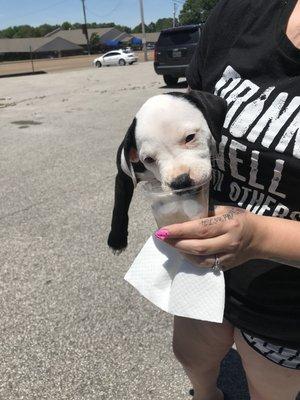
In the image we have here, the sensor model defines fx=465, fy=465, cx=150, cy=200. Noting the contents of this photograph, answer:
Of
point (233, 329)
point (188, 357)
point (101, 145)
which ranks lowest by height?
point (101, 145)

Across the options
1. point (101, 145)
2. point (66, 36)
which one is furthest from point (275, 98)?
point (66, 36)

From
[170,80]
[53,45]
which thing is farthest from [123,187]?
[53,45]

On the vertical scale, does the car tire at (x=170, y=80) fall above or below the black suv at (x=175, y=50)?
below

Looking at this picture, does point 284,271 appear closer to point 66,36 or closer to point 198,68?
point 198,68

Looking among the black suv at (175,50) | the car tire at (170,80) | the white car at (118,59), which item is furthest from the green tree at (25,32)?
the black suv at (175,50)

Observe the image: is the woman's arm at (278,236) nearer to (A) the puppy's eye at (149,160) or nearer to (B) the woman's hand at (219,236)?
(B) the woman's hand at (219,236)

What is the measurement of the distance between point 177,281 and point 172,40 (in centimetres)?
1354

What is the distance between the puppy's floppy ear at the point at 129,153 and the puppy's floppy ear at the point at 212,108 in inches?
6.8

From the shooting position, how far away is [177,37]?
13.6 meters

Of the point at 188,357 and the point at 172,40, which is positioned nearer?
the point at 188,357

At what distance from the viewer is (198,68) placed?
1403mm

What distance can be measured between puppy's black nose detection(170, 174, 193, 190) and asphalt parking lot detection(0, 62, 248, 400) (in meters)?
1.58

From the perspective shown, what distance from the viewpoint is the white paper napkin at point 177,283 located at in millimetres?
1137

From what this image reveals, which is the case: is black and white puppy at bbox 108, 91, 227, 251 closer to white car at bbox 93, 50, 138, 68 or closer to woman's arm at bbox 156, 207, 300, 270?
woman's arm at bbox 156, 207, 300, 270
